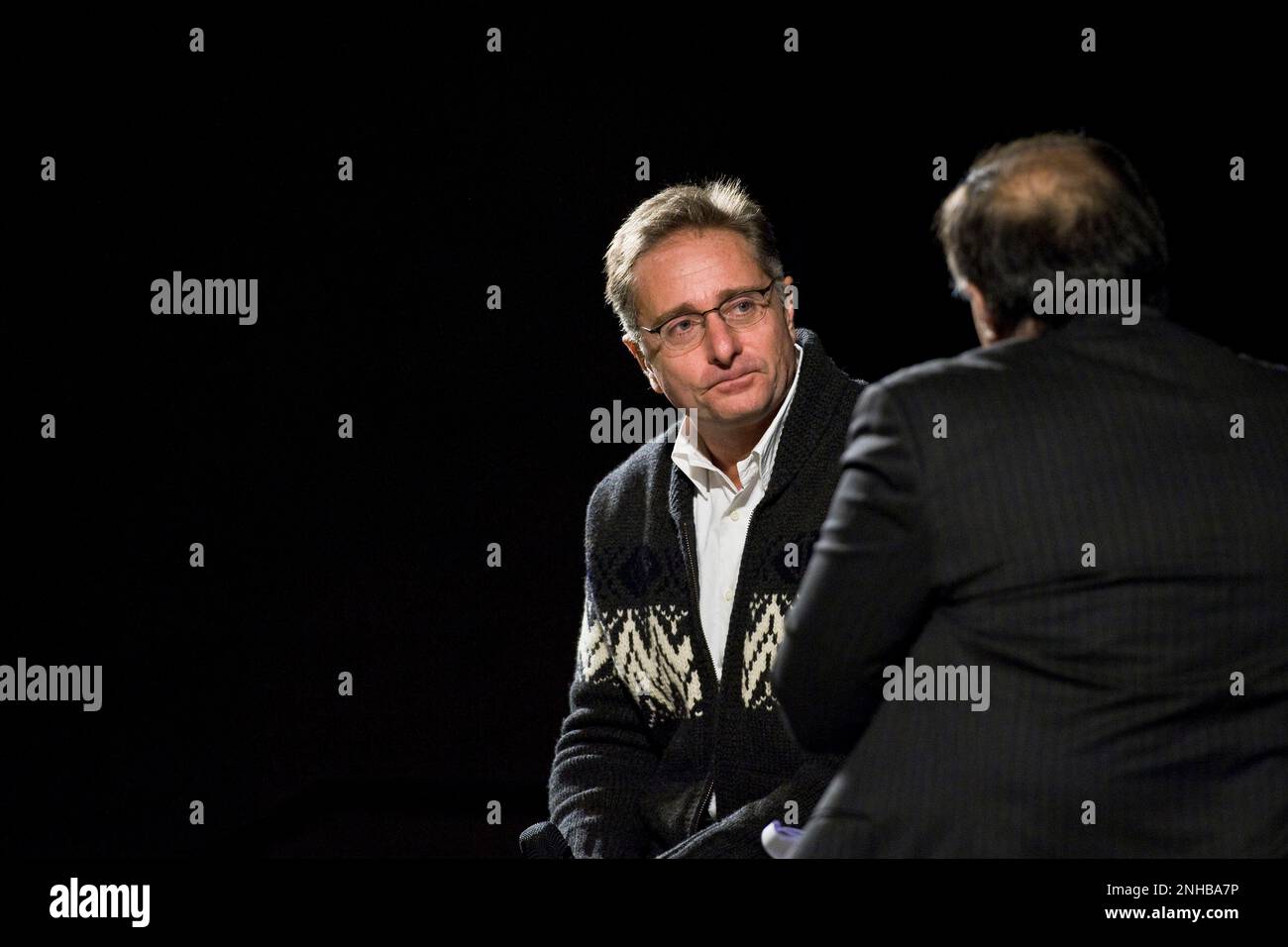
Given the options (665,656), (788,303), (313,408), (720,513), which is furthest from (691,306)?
(313,408)

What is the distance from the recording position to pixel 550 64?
362 centimetres

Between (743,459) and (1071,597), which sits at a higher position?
(743,459)

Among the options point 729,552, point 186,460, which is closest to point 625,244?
point 729,552

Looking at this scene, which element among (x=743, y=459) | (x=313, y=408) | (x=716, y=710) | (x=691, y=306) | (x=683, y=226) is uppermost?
(x=683, y=226)

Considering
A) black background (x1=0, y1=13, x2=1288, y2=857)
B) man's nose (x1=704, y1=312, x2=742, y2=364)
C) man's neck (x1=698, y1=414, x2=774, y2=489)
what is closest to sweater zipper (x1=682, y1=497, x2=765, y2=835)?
man's neck (x1=698, y1=414, x2=774, y2=489)

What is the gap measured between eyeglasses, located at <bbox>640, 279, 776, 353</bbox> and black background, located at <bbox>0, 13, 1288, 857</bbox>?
1.25 meters

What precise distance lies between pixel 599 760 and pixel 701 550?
1.29ft

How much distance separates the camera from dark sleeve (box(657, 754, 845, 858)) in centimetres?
206

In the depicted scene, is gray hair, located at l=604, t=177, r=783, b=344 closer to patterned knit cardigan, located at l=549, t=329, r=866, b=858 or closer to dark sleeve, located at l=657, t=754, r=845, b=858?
patterned knit cardigan, located at l=549, t=329, r=866, b=858

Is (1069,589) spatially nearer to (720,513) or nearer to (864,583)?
(864,583)

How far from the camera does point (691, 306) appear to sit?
2.35 m

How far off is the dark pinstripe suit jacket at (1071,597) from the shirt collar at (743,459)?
A: 906mm

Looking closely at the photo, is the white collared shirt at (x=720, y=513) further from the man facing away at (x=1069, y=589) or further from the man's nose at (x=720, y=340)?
the man facing away at (x=1069, y=589)
